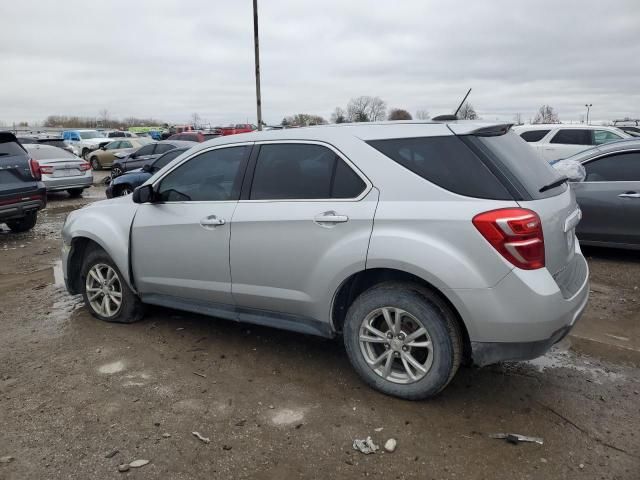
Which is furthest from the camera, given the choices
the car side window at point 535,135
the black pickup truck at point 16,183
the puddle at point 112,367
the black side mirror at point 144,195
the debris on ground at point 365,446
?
the car side window at point 535,135

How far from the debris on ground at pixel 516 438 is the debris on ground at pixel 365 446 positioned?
68 cm

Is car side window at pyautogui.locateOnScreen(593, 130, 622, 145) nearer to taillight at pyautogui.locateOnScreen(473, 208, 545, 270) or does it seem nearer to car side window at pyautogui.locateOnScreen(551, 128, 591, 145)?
car side window at pyautogui.locateOnScreen(551, 128, 591, 145)

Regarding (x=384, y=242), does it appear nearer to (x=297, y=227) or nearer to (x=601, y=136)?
(x=297, y=227)

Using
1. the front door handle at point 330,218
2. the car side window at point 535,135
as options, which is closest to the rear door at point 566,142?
the car side window at point 535,135

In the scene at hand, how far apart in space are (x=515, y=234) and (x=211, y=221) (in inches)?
84.9

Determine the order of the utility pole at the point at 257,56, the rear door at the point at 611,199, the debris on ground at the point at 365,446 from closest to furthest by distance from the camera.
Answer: the debris on ground at the point at 365,446
the rear door at the point at 611,199
the utility pole at the point at 257,56

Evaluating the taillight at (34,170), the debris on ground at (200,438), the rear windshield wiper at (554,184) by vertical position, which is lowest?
the debris on ground at (200,438)

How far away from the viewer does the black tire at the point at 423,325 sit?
3.12m

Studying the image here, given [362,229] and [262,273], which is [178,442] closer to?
[262,273]

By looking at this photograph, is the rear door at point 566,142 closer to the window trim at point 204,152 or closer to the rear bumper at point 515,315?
the window trim at point 204,152

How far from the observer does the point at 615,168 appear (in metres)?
6.56

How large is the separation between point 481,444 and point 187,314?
3078 mm

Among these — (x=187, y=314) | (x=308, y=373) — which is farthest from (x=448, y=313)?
(x=187, y=314)

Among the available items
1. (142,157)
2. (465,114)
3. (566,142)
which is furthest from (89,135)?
(465,114)
